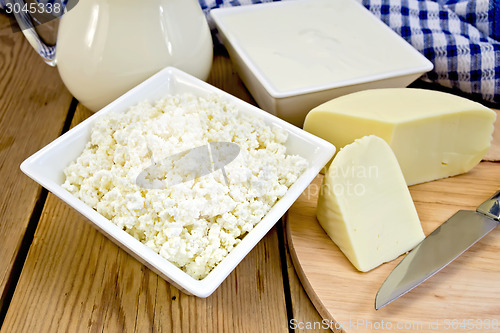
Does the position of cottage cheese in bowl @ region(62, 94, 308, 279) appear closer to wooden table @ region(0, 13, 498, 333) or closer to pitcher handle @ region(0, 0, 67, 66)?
wooden table @ region(0, 13, 498, 333)

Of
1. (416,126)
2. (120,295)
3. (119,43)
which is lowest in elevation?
(120,295)

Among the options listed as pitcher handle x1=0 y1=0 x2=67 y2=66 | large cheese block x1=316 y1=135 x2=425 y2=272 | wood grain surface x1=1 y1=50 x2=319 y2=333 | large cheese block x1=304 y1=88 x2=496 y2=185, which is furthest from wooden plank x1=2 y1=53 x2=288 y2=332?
pitcher handle x1=0 y1=0 x2=67 y2=66

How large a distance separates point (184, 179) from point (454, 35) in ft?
2.46

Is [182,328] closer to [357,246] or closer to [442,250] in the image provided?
[357,246]

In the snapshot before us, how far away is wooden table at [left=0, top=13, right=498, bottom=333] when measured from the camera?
62cm

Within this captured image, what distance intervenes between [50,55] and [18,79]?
0.85 feet

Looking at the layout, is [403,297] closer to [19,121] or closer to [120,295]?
[120,295]

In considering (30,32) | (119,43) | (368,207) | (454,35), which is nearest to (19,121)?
(30,32)

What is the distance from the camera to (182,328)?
617mm

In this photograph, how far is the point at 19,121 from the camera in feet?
3.08

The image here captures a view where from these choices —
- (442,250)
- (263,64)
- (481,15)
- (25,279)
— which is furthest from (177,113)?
(481,15)

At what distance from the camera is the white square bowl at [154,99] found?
21.3 inches

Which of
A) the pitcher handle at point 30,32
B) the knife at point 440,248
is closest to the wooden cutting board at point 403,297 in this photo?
the knife at point 440,248

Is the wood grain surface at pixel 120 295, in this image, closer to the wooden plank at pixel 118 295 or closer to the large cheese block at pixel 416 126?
the wooden plank at pixel 118 295
